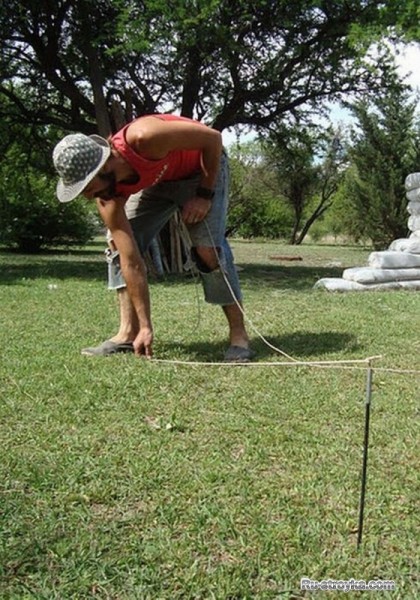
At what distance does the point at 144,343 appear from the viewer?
10.6 feet

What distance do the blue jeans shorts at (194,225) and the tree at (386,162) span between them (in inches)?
643

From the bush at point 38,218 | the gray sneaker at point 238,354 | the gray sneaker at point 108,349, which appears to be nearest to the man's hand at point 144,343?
the gray sneaker at point 108,349

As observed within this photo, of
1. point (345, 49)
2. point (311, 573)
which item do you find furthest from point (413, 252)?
point (311, 573)

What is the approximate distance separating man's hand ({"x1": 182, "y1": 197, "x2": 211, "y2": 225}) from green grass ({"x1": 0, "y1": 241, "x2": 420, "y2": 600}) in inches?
30.3

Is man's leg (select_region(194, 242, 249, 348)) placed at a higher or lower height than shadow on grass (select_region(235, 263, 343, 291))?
higher

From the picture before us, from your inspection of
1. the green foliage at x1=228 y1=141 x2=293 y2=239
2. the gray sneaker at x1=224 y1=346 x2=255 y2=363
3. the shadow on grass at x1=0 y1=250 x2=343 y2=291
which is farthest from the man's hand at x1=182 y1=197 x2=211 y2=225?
the green foliage at x1=228 y1=141 x2=293 y2=239

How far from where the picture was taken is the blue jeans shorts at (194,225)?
3.36 m

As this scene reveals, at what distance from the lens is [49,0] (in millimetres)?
9117

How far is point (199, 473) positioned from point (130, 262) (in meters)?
1.51

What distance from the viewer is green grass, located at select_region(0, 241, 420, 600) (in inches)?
57.4

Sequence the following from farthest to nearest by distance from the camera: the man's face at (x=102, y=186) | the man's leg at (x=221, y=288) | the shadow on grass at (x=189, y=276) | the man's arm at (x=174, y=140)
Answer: the shadow on grass at (x=189, y=276)
the man's leg at (x=221, y=288)
the man's face at (x=102, y=186)
the man's arm at (x=174, y=140)

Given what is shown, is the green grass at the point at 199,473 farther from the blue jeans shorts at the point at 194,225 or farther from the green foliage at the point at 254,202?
the green foliage at the point at 254,202

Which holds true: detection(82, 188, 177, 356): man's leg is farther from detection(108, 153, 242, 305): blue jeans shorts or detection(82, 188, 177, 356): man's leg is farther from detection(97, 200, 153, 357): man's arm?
detection(97, 200, 153, 357): man's arm

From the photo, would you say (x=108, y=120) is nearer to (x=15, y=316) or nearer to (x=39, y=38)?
(x=39, y=38)
